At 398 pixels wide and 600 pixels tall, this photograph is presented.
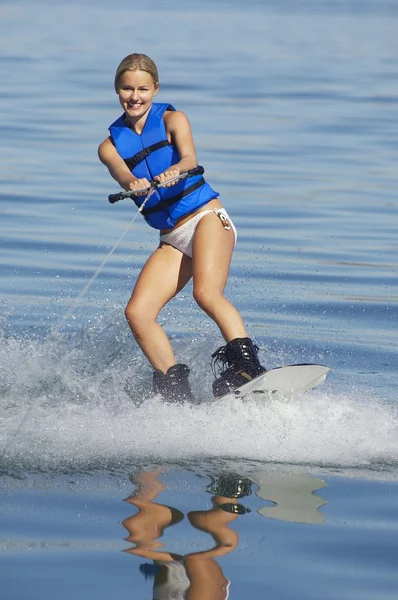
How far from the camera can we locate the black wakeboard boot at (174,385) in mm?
6758

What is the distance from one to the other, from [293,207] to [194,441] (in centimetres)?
743

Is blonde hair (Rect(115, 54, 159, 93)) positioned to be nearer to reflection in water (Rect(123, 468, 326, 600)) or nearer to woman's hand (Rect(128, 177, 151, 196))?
woman's hand (Rect(128, 177, 151, 196))

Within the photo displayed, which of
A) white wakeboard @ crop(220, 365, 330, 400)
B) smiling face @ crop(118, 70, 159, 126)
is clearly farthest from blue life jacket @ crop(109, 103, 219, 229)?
white wakeboard @ crop(220, 365, 330, 400)

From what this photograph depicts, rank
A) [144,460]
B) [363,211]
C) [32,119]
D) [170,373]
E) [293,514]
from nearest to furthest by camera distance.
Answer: [293,514], [144,460], [170,373], [363,211], [32,119]

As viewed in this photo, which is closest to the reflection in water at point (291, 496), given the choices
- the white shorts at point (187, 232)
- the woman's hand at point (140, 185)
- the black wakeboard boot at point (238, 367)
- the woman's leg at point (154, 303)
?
the black wakeboard boot at point (238, 367)

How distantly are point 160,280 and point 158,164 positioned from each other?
0.65 meters

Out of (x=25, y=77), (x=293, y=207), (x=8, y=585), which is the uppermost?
(x=25, y=77)

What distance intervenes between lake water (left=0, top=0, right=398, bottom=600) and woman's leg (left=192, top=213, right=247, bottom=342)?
1.53 ft

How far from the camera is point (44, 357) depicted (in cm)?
771

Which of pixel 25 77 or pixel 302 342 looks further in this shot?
pixel 25 77

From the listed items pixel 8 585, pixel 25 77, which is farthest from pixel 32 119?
pixel 8 585

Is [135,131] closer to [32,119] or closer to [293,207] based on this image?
[293,207]

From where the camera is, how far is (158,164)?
22.7 feet

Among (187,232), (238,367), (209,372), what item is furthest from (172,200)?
(209,372)
